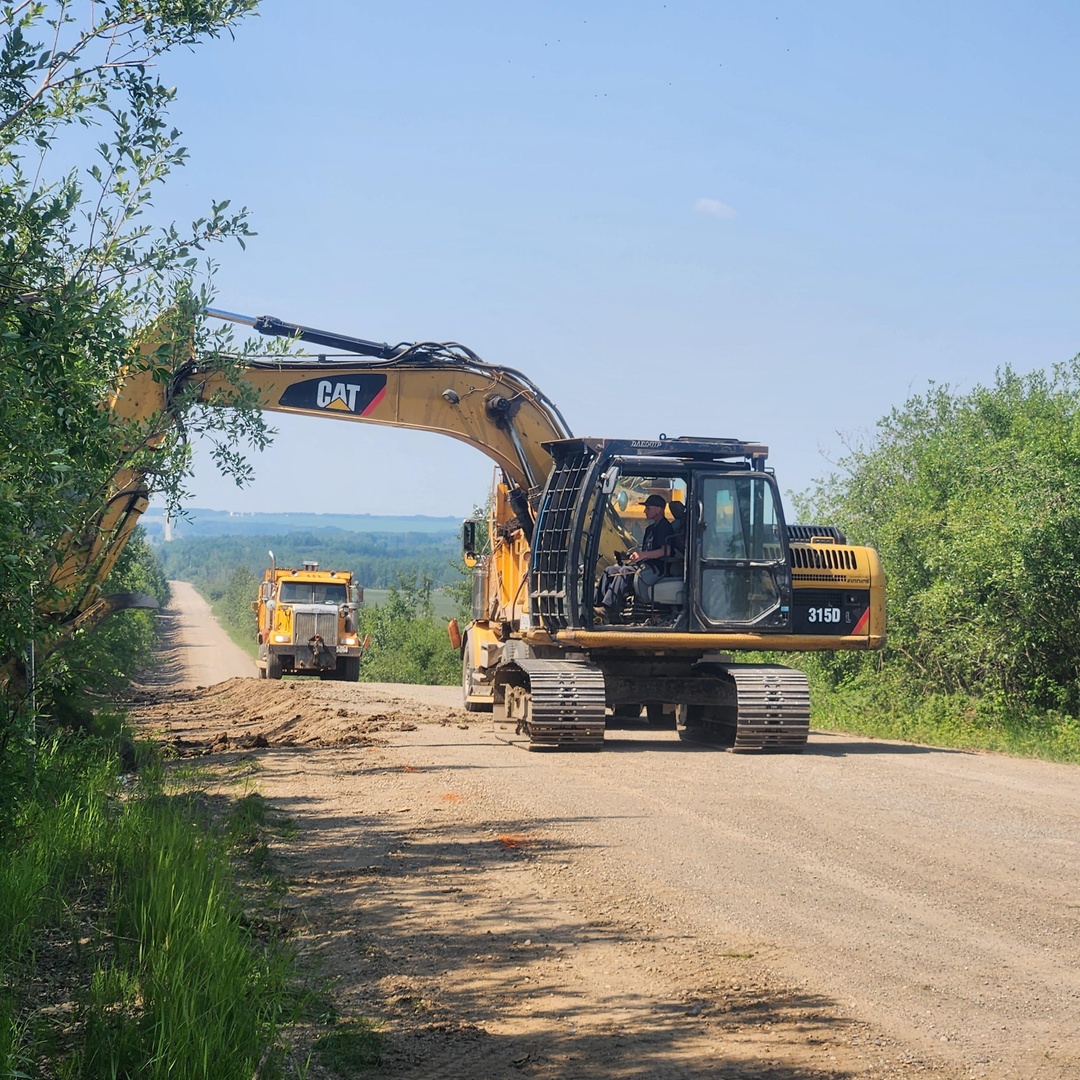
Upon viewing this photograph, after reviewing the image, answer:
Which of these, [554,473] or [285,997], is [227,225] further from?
[554,473]

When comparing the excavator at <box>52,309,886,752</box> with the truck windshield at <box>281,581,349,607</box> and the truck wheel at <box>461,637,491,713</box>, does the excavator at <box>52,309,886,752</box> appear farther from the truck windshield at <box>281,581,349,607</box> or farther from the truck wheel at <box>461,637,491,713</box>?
the truck windshield at <box>281,581,349,607</box>

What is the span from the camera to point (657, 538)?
1569 cm

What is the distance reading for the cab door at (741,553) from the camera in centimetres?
1541

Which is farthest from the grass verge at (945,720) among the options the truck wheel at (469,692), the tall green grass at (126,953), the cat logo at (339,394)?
the tall green grass at (126,953)

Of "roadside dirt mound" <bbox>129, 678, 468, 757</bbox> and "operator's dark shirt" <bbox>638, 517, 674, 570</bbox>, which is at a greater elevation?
"operator's dark shirt" <bbox>638, 517, 674, 570</bbox>

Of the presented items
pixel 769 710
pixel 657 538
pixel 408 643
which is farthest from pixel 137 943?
pixel 408 643

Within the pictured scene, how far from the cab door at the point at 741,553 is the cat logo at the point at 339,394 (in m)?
4.44

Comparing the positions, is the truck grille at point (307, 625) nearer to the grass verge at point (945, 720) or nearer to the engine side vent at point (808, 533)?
the grass verge at point (945, 720)

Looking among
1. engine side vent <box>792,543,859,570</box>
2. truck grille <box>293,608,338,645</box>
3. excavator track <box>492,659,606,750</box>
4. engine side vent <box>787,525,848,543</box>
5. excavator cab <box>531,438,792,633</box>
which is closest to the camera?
excavator track <box>492,659,606,750</box>

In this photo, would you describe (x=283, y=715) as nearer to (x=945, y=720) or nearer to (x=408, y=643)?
(x=945, y=720)

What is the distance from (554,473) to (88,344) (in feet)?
34.2

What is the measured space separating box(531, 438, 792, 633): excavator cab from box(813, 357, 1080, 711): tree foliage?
4.50 m

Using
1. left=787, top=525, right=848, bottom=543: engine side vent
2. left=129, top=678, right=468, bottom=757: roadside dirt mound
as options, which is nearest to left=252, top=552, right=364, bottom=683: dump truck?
left=129, top=678, right=468, bottom=757: roadside dirt mound

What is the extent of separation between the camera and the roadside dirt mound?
1750 centimetres
